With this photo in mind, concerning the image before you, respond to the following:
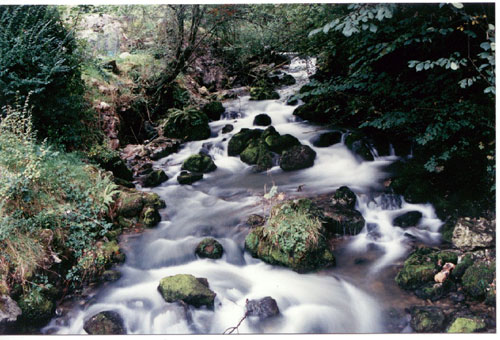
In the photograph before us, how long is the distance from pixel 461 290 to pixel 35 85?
4.42 meters

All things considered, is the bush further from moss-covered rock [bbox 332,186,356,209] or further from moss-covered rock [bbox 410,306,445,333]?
moss-covered rock [bbox 410,306,445,333]

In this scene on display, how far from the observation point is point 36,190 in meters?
3.13

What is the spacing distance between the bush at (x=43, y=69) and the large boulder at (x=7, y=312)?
70.3 inches

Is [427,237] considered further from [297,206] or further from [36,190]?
[36,190]

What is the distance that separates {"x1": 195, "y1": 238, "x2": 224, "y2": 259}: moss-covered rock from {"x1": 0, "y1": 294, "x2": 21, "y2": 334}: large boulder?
4.97 ft

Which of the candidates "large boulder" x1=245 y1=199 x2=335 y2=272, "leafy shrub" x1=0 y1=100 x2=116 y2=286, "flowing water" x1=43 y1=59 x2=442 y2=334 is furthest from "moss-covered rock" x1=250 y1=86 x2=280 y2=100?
"leafy shrub" x1=0 y1=100 x2=116 y2=286

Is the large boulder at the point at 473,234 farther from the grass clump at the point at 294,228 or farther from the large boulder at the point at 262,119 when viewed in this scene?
the large boulder at the point at 262,119

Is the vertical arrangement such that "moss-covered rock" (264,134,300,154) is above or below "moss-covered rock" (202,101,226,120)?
below

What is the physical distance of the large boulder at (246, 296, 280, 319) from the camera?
9.42 ft

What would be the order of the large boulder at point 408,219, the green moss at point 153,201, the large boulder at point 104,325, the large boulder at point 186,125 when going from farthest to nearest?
the large boulder at point 186,125, the green moss at point 153,201, the large boulder at point 408,219, the large boulder at point 104,325

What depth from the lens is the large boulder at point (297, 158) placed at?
13.7ft

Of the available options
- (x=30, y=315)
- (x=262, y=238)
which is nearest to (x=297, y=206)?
(x=262, y=238)

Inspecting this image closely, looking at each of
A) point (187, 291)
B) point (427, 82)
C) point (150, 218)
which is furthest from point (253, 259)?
point (427, 82)

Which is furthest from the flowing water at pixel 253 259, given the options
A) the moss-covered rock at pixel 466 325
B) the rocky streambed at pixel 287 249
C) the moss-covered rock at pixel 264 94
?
the moss-covered rock at pixel 466 325
